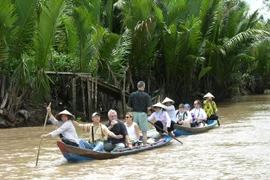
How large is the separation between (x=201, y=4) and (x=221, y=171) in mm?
17182

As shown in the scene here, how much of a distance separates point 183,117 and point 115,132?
492cm

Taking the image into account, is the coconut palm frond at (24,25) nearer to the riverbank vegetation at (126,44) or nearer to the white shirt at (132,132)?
the riverbank vegetation at (126,44)

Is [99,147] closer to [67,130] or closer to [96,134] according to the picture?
[96,134]

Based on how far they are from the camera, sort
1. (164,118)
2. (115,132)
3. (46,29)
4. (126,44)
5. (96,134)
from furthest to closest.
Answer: (126,44) < (46,29) < (164,118) < (115,132) < (96,134)

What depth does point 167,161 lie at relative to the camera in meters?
11.0

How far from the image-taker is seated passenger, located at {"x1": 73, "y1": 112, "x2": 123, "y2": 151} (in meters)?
11.0

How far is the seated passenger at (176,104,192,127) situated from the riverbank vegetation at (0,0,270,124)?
4615 millimetres

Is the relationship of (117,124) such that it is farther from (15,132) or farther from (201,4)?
(201,4)

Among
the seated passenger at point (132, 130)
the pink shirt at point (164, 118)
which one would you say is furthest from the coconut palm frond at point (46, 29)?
the seated passenger at point (132, 130)

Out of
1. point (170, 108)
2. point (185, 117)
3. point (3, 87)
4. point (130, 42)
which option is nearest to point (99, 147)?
point (170, 108)

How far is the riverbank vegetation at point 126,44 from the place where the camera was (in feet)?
56.6

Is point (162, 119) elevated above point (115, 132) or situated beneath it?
elevated above

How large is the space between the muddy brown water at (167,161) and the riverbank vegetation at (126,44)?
9.82ft

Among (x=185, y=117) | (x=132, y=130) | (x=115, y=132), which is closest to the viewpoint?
(x=115, y=132)
